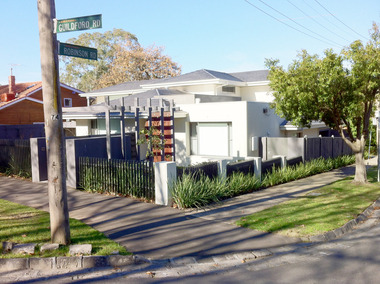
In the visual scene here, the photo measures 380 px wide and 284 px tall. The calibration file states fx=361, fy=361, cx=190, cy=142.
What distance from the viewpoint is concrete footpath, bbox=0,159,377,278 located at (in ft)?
21.7

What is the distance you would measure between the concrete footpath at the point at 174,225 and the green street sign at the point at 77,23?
3.95 meters

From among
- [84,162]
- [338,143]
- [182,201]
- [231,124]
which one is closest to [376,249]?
[182,201]

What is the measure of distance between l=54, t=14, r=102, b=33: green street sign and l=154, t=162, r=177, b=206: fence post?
471 centimetres

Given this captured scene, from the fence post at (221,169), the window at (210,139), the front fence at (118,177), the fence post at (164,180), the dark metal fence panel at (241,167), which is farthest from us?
the window at (210,139)

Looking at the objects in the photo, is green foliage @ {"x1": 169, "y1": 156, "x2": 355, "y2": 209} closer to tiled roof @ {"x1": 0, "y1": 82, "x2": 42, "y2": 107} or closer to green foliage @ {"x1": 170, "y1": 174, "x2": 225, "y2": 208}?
green foliage @ {"x1": 170, "y1": 174, "x2": 225, "y2": 208}

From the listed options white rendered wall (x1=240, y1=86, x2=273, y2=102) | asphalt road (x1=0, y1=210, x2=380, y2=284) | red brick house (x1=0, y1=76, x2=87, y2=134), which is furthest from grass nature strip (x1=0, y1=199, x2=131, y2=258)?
red brick house (x1=0, y1=76, x2=87, y2=134)

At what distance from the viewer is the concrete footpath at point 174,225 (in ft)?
21.7

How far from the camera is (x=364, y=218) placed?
9.35m

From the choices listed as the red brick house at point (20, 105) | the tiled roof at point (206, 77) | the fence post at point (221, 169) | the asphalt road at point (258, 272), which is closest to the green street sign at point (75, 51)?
the asphalt road at point (258, 272)

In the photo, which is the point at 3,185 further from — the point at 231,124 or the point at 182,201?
the point at 231,124

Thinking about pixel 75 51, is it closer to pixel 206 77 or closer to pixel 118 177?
pixel 118 177

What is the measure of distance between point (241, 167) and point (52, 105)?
8083mm

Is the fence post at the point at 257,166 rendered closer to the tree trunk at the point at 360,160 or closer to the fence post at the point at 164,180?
the tree trunk at the point at 360,160

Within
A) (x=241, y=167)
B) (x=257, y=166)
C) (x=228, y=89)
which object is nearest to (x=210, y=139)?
(x=257, y=166)
